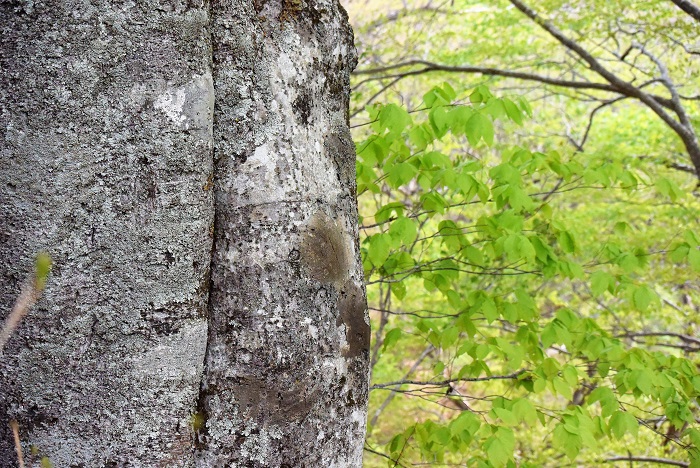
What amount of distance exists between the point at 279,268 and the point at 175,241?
185 millimetres

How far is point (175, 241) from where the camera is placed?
102 cm

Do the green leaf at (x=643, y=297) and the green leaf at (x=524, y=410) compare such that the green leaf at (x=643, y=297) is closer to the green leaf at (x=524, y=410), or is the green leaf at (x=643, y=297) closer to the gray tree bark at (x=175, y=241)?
the green leaf at (x=524, y=410)

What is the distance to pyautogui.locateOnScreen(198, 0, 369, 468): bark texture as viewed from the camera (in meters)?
1.06

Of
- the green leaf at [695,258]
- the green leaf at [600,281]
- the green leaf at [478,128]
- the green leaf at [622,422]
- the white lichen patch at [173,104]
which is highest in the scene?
the green leaf at [478,128]

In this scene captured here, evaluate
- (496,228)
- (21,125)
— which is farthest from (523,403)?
(21,125)

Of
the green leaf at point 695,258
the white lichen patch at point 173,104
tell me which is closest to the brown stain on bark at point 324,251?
the white lichen patch at point 173,104

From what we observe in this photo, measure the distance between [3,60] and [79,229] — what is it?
298 millimetres

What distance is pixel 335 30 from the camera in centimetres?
126

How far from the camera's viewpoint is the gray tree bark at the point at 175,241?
0.96 metres

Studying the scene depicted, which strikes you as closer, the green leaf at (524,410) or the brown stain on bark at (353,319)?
the brown stain on bark at (353,319)

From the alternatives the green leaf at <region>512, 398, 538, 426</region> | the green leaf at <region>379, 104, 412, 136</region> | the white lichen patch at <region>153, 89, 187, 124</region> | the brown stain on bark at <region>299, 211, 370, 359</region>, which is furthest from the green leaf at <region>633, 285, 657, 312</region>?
the white lichen patch at <region>153, 89, 187, 124</region>

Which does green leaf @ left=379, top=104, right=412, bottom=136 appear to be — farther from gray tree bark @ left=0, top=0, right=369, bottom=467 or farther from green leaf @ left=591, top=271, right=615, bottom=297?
green leaf @ left=591, top=271, right=615, bottom=297

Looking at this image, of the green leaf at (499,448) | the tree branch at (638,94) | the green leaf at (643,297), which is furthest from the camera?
the tree branch at (638,94)

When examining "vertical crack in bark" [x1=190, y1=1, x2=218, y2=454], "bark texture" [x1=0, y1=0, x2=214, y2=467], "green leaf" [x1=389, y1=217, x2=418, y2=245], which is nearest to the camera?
"bark texture" [x1=0, y1=0, x2=214, y2=467]
